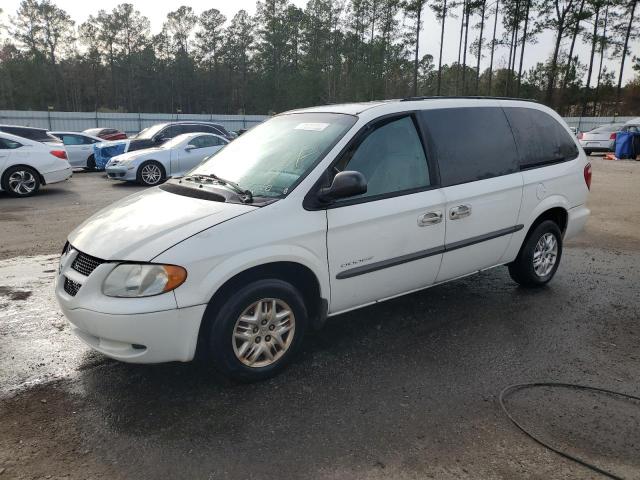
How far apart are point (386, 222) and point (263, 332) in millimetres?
1185

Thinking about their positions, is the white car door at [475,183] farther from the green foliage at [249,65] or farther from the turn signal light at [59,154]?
the green foliage at [249,65]

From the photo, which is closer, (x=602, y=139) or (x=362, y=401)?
(x=362, y=401)

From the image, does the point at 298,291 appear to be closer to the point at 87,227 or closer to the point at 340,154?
the point at 340,154

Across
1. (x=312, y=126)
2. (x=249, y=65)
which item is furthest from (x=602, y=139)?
(x=249, y=65)

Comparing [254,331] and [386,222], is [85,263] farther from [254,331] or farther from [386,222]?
[386,222]

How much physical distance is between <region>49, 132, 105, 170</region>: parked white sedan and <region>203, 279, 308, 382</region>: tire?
A: 1585 centimetres

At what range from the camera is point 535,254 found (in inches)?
197

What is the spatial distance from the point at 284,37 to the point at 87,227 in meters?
→ 72.4

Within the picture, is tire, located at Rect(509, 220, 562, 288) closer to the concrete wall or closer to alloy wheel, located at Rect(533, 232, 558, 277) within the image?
alloy wheel, located at Rect(533, 232, 558, 277)

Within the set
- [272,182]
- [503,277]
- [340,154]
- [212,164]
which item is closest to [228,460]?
[272,182]

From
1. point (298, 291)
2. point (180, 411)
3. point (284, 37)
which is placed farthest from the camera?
point (284, 37)

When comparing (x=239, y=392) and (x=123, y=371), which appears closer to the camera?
(x=239, y=392)

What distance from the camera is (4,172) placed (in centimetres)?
1081

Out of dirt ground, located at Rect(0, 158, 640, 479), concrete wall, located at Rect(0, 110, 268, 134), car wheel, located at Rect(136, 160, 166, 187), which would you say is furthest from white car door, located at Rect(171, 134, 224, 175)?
concrete wall, located at Rect(0, 110, 268, 134)
